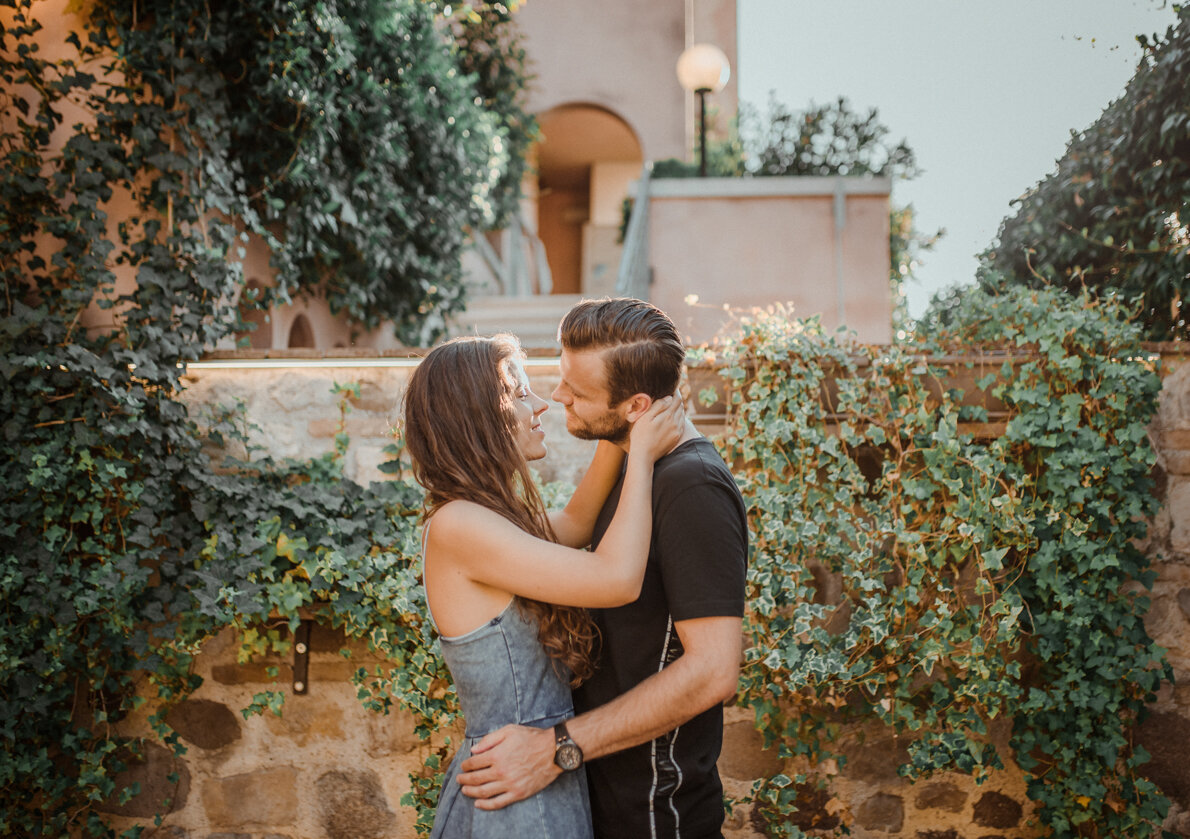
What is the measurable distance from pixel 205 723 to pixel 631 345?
2.09m

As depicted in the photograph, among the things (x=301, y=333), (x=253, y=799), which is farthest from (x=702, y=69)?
(x=253, y=799)

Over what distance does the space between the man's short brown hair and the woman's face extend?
0.58 ft

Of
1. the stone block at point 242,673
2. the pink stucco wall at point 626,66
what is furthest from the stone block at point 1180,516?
the pink stucco wall at point 626,66

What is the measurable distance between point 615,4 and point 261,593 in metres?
11.0

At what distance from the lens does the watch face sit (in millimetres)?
1437

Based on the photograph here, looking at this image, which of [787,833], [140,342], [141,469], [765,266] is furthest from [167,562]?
[765,266]

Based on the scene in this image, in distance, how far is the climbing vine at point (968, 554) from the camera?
226 cm

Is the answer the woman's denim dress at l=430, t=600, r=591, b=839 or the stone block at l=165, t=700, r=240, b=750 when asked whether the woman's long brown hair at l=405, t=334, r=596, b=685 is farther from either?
the stone block at l=165, t=700, r=240, b=750

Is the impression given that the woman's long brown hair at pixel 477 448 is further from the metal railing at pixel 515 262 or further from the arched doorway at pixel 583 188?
the arched doorway at pixel 583 188

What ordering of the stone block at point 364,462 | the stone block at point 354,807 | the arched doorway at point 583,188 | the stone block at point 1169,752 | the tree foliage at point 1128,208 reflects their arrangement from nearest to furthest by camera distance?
the stone block at point 1169,752 → the stone block at point 354,807 → the stone block at point 364,462 → the tree foliage at point 1128,208 → the arched doorway at point 583,188

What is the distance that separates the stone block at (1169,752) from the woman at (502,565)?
1.98 meters

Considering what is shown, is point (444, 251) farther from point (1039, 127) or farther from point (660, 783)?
point (660, 783)

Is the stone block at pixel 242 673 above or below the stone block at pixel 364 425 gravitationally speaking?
below

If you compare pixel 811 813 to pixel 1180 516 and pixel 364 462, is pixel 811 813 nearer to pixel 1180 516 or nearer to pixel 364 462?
pixel 1180 516
